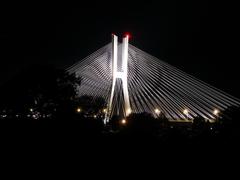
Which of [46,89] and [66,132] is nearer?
[66,132]

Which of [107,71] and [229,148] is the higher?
[107,71]

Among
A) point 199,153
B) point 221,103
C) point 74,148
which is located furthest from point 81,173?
point 221,103

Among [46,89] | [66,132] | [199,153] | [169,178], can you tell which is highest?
[46,89]

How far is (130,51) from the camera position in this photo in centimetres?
2412

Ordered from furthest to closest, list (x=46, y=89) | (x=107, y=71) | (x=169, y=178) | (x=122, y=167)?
(x=107, y=71), (x=46, y=89), (x=122, y=167), (x=169, y=178)

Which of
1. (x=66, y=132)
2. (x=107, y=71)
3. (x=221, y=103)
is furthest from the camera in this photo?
(x=107, y=71)

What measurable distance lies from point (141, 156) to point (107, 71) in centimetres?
1659

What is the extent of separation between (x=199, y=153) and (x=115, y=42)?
17.4 metres

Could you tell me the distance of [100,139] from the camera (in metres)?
8.34

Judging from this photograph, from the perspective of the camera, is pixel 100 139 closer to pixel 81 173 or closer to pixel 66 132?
pixel 66 132

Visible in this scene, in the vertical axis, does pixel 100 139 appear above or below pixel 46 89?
below

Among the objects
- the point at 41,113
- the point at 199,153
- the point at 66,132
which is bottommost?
the point at 199,153

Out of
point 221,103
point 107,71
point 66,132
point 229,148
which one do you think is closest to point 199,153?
point 229,148

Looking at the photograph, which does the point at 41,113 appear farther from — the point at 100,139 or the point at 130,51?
the point at 100,139
